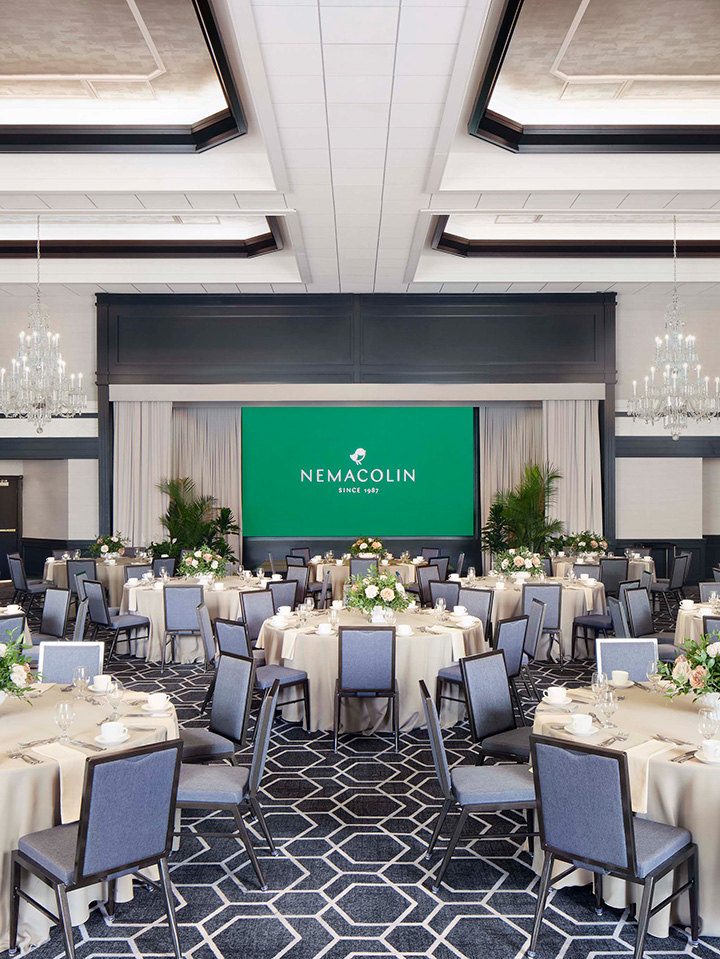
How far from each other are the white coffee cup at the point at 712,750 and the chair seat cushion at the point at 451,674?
257 centimetres

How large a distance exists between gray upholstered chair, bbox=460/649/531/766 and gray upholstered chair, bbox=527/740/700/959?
3.31ft

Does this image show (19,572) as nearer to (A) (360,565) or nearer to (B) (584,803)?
(A) (360,565)

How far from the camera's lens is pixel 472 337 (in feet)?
39.9

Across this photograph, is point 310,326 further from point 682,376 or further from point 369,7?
point 369,7

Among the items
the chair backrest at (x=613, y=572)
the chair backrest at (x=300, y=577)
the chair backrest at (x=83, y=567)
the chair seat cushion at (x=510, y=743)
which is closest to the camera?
the chair seat cushion at (x=510, y=743)

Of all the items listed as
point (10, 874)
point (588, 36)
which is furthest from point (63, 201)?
point (10, 874)

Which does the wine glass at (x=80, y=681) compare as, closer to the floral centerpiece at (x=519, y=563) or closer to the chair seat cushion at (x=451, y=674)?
the chair seat cushion at (x=451, y=674)

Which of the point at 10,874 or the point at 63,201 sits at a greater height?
the point at 63,201

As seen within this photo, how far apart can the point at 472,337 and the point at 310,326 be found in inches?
98.7

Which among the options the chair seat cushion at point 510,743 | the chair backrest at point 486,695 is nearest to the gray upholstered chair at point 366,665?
the chair backrest at point 486,695

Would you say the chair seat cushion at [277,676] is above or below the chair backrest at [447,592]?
below

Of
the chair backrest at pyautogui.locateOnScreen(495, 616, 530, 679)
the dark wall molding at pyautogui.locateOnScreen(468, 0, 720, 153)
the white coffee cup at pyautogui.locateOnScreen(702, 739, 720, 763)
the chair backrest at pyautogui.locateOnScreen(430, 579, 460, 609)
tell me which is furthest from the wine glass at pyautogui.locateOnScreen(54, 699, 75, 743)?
the dark wall molding at pyautogui.locateOnScreen(468, 0, 720, 153)

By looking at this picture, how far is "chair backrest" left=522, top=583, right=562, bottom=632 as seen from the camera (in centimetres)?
753

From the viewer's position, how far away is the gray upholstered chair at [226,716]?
421cm
